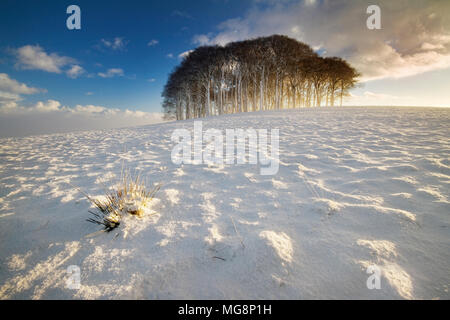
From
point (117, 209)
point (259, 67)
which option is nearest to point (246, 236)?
point (117, 209)

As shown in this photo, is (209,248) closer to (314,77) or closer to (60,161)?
(60,161)

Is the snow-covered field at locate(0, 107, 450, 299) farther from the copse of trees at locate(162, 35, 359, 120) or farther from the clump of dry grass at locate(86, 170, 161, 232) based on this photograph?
the copse of trees at locate(162, 35, 359, 120)

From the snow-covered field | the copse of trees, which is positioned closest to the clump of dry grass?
the snow-covered field

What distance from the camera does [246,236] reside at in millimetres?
1611

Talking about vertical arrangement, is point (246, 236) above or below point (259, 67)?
below

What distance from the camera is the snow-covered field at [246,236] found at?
1.19 m

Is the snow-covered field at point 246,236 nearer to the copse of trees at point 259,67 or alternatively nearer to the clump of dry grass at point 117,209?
the clump of dry grass at point 117,209

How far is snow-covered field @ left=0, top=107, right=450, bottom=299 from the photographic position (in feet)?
A: 3.92

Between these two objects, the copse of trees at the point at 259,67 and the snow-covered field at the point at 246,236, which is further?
the copse of trees at the point at 259,67

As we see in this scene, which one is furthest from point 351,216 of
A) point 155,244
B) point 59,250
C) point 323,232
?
point 59,250

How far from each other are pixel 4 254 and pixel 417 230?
3705 mm

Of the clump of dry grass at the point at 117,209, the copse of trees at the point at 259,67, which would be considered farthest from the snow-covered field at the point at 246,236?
the copse of trees at the point at 259,67

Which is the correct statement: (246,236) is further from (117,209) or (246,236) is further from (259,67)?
(259,67)

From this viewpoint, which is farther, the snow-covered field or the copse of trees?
the copse of trees
